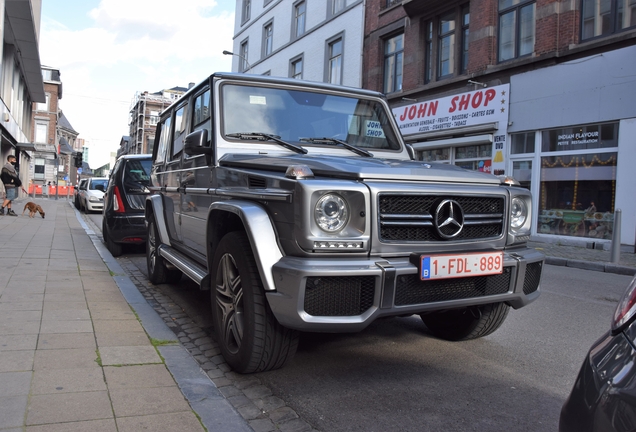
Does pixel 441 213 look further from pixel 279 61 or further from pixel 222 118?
pixel 279 61

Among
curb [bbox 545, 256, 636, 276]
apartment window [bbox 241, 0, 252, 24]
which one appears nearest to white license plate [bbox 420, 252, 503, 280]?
curb [bbox 545, 256, 636, 276]

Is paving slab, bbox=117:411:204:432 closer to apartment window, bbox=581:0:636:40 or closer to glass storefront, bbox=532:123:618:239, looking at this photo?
glass storefront, bbox=532:123:618:239

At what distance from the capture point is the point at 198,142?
12.3 ft


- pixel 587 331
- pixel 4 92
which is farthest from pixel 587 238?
pixel 4 92

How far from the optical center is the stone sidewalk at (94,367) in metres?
2.55

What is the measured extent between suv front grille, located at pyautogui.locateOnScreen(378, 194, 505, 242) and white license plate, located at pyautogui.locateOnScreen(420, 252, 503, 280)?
0.15 m

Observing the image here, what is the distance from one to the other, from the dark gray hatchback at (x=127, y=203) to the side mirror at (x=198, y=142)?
4810mm

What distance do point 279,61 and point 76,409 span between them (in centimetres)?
2714

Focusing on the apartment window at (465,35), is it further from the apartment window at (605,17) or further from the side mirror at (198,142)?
the side mirror at (198,142)

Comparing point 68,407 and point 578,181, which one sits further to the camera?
point 578,181

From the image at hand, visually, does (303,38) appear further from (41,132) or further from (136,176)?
(41,132)

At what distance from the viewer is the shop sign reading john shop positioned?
15.0 m

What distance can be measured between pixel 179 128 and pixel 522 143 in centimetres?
1174

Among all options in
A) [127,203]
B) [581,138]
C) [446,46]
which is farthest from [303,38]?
[127,203]
